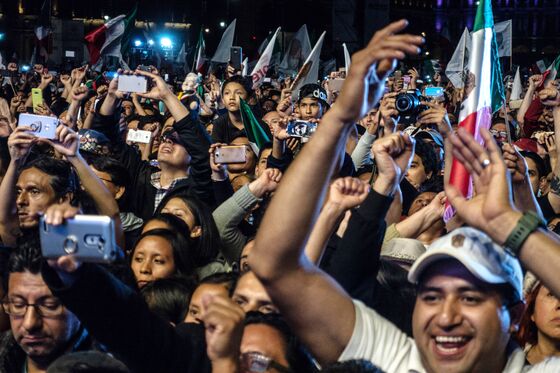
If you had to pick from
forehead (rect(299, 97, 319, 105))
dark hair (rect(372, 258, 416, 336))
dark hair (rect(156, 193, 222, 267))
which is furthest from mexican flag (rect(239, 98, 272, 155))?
dark hair (rect(372, 258, 416, 336))

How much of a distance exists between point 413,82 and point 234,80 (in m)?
3.68

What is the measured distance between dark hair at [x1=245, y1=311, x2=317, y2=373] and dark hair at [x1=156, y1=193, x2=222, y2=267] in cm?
191

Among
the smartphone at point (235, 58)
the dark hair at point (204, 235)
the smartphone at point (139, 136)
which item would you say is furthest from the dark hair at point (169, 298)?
the smartphone at point (235, 58)

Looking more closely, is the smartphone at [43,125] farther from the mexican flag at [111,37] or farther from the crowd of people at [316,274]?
the mexican flag at [111,37]

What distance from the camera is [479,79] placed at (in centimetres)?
527

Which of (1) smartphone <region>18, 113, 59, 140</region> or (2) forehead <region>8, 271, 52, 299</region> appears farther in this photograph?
(1) smartphone <region>18, 113, 59, 140</region>

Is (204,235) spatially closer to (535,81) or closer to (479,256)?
(479,256)

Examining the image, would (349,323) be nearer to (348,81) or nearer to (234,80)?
(348,81)

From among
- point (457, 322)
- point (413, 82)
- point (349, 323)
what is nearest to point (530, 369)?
point (457, 322)

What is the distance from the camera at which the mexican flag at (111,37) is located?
1376 cm

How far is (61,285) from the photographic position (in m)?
2.80

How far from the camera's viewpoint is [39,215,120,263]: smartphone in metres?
2.50

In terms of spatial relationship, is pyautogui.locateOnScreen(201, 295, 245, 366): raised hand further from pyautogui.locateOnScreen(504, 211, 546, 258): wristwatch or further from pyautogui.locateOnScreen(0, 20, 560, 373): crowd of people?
pyautogui.locateOnScreen(504, 211, 546, 258): wristwatch

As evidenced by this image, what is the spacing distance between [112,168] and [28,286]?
3205 mm
